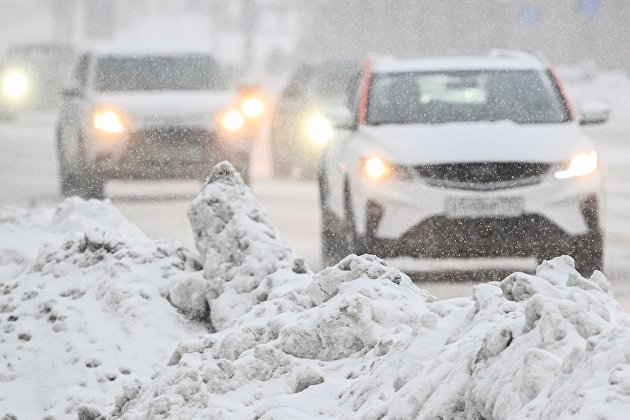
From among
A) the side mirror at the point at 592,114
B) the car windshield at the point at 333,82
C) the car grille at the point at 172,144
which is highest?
the side mirror at the point at 592,114

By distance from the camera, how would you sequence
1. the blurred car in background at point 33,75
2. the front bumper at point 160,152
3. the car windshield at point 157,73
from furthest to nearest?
1. the blurred car in background at point 33,75
2. the car windshield at point 157,73
3. the front bumper at point 160,152

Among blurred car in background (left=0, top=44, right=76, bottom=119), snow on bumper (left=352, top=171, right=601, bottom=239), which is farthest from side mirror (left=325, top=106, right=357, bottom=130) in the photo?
blurred car in background (left=0, top=44, right=76, bottom=119)

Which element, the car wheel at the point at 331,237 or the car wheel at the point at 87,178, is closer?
the car wheel at the point at 331,237

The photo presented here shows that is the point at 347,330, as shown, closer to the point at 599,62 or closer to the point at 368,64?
the point at 368,64

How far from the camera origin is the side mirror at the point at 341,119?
11.9 metres

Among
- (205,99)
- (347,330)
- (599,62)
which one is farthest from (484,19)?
(347,330)

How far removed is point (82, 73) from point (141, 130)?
1682 mm

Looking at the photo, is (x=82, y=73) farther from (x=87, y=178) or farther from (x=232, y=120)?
(x=232, y=120)

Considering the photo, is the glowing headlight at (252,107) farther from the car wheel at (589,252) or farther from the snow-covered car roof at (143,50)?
the car wheel at (589,252)

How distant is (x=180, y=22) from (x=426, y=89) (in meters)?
125

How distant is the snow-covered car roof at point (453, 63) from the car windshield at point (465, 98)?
0.22 feet

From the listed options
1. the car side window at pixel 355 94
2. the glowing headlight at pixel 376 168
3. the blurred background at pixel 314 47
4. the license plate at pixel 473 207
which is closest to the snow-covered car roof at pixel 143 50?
the blurred background at pixel 314 47

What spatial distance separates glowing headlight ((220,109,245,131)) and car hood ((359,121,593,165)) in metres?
5.34

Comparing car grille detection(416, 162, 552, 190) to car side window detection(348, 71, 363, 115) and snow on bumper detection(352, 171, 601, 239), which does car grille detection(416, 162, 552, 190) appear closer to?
snow on bumper detection(352, 171, 601, 239)
